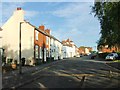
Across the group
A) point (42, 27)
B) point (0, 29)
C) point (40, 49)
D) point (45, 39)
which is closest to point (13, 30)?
point (0, 29)

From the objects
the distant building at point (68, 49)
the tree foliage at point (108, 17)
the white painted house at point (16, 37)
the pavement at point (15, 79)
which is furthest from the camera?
the distant building at point (68, 49)

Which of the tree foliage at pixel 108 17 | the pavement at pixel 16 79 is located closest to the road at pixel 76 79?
the pavement at pixel 16 79

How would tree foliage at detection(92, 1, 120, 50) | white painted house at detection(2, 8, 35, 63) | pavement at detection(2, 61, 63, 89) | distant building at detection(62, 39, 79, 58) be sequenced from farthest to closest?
distant building at detection(62, 39, 79, 58) < white painted house at detection(2, 8, 35, 63) < tree foliage at detection(92, 1, 120, 50) < pavement at detection(2, 61, 63, 89)

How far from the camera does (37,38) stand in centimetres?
6081

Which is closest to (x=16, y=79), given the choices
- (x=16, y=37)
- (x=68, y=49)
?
(x=16, y=37)

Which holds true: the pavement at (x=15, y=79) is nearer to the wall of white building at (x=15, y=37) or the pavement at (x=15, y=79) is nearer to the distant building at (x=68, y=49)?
the wall of white building at (x=15, y=37)

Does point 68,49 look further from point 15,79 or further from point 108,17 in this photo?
point 108,17

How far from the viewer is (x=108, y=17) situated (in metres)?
23.2

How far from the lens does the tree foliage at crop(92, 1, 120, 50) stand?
20.9 m

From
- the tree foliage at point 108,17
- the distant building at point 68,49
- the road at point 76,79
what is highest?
the distant building at point 68,49

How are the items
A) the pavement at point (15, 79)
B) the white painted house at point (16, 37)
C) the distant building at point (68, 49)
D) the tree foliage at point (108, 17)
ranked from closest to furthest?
1. the pavement at point (15, 79)
2. the tree foliage at point (108, 17)
3. the white painted house at point (16, 37)
4. the distant building at point (68, 49)

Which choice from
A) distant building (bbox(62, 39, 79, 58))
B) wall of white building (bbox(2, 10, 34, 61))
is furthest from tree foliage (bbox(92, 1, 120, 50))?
distant building (bbox(62, 39, 79, 58))

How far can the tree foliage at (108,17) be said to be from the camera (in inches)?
823

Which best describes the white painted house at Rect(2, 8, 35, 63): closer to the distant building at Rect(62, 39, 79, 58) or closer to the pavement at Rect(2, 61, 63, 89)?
the pavement at Rect(2, 61, 63, 89)
